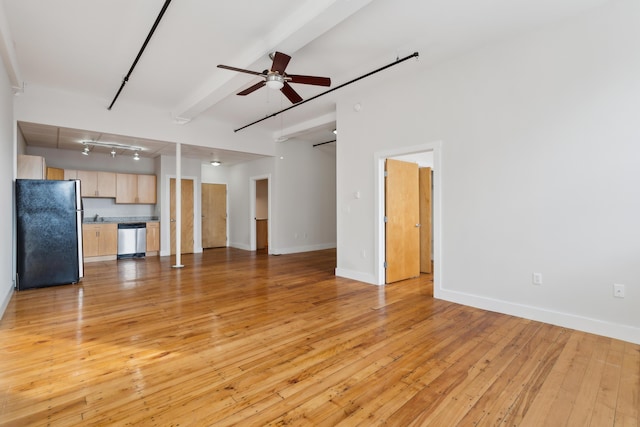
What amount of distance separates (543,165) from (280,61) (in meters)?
2.99

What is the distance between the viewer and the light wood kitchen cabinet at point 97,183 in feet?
24.3

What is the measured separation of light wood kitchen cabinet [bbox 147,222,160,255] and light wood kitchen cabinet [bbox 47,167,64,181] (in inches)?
80.6

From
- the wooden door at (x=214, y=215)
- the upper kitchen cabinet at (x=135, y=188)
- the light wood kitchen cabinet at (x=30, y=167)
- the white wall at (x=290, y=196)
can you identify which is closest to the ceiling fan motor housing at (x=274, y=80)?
the light wood kitchen cabinet at (x=30, y=167)

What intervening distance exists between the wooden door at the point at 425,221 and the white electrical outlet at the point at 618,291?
309 centimetres

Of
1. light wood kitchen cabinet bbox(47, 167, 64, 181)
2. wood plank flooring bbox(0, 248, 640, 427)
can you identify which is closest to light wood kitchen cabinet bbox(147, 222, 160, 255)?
light wood kitchen cabinet bbox(47, 167, 64, 181)

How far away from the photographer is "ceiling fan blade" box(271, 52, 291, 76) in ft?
10.6

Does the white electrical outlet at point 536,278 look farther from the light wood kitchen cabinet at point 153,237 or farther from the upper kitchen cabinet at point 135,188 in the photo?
the upper kitchen cabinet at point 135,188

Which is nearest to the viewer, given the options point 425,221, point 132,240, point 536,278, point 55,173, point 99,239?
point 536,278

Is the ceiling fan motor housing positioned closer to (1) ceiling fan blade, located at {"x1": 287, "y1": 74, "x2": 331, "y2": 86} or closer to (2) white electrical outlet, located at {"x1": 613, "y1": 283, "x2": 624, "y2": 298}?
(1) ceiling fan blade, located at {"x1": 287, "y1": 74, "x2": 331, "y2": 86}

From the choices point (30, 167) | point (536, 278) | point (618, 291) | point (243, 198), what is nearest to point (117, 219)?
point (30, 167)

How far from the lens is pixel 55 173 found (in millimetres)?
6984

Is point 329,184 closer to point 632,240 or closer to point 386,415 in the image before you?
point 632,240

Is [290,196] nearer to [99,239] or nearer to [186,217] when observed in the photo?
[186,217]

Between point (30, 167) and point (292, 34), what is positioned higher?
point (292, 34)
